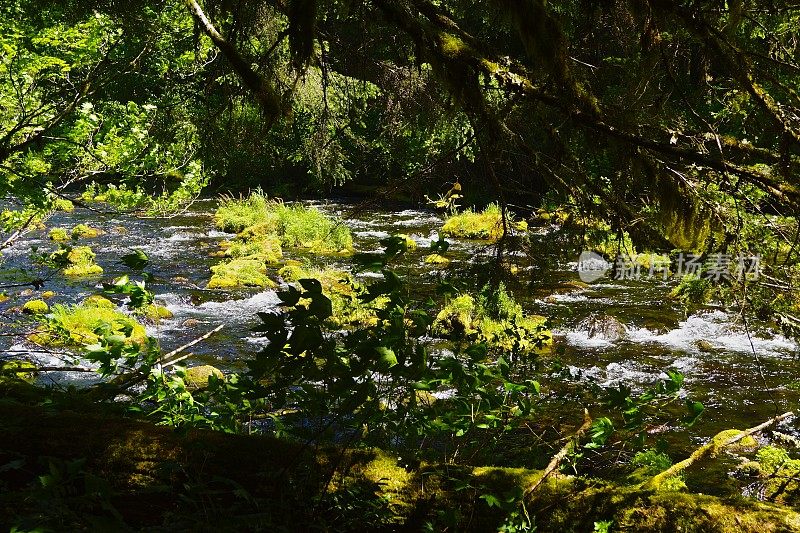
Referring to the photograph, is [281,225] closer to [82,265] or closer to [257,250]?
[257,250]

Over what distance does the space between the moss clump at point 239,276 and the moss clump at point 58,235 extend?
4.02 meters

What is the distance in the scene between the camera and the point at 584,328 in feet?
30.7

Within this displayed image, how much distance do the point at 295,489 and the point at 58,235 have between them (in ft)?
46.0

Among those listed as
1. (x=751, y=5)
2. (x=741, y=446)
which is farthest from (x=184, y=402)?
(x=741, y=446)

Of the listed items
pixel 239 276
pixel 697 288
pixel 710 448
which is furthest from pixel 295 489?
pixel 239 276

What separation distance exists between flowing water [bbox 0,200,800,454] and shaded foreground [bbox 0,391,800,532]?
1797mm

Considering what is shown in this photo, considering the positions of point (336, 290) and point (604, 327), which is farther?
point (604, 327)

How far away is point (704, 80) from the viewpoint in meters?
3.49

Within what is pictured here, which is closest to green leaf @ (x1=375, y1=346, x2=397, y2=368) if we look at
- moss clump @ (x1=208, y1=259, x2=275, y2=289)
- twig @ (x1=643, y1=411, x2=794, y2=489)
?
twig @ (x1=643, y1=411, x2=794, y2=489)

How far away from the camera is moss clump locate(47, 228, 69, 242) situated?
13.7 m

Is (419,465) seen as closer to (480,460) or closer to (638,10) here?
(480,460)

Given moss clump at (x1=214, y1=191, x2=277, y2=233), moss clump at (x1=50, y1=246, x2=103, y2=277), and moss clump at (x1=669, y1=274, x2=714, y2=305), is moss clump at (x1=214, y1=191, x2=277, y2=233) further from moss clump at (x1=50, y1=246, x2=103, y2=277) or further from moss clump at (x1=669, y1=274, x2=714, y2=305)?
moss clump at (x1=669, y1=274, x2=714, y2=305)

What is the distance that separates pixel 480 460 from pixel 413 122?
3.05 meters

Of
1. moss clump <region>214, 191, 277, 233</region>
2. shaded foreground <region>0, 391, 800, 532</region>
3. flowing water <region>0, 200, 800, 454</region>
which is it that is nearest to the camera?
shaded foreground <region>0, 391, 800, 532</region>
